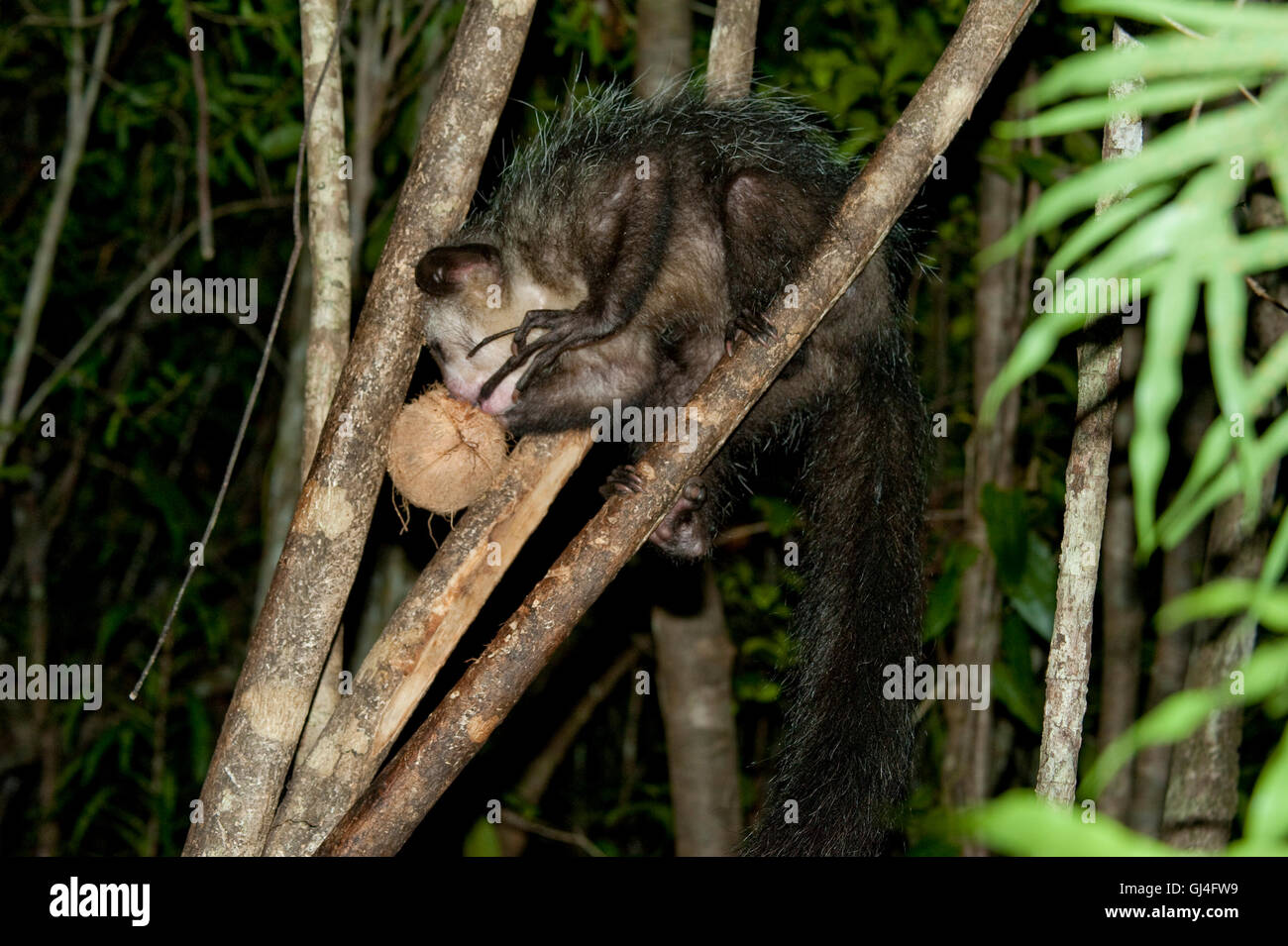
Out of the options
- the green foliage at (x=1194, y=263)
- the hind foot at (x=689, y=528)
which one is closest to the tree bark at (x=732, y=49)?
the hind foot at (x=689, y=528)

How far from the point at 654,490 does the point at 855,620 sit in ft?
3.09

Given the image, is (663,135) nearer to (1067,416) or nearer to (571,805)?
(1067,416)

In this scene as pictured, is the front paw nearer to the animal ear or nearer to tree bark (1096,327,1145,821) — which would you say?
the animal ear

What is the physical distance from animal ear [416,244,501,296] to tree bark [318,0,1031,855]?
88cm

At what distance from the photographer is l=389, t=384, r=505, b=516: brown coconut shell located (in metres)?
3.14

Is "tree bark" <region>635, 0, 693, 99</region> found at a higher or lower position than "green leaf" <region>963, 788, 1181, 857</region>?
higher

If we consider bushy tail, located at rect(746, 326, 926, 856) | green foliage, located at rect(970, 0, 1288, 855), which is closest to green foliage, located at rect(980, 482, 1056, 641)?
bushy tail, located at rect(746, 326, 926, 856)

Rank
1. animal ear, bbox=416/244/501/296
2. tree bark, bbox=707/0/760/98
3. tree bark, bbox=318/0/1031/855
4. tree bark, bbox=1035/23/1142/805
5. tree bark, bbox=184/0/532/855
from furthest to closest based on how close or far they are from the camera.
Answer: tree bark, bbox=707/0/760/98, animal ear, bbox=416/244/501/296, tree bark, bbox=184/0/532/855, tree bark, bbox=318/0/1031/855, tree bark, bbox=1035/23/1142/805

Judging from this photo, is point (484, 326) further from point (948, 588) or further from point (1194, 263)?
point (1194, 263)

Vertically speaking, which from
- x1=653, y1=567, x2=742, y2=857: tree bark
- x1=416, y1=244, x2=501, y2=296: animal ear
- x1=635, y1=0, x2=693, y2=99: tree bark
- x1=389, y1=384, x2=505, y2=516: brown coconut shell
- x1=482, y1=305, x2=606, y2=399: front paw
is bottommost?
x1=653, y1=567, x2=742, y2=857: tree bark

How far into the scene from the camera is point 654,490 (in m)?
2.72

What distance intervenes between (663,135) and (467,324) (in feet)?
2.81

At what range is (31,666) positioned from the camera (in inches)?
217

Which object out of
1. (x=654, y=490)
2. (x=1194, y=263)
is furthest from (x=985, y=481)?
(x=1194, y=263)
